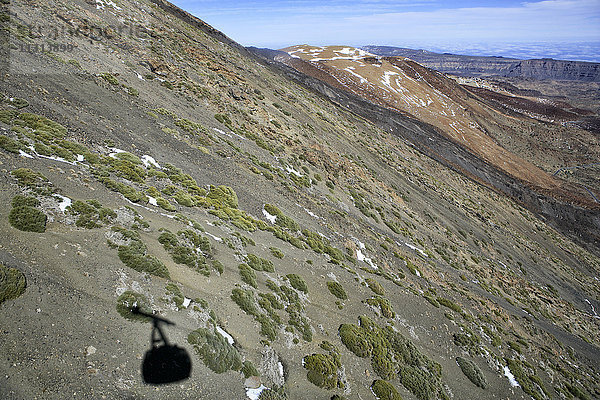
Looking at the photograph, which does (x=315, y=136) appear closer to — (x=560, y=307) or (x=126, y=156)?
(x=126, y=156)

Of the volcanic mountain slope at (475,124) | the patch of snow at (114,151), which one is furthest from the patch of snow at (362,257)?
the volcanic mountain slope at (475,124)

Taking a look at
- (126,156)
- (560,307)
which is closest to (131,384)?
(126,156)

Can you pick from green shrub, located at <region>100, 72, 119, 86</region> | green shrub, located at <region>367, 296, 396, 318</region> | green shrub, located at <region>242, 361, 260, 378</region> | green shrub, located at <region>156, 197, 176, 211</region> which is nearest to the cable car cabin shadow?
green shrub, located at <region>242, 361, 260, 378</region>

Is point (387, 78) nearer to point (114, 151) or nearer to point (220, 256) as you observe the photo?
point (114, 151)

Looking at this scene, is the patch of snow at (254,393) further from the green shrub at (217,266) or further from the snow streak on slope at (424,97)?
the snow streak on slope at (424,97)

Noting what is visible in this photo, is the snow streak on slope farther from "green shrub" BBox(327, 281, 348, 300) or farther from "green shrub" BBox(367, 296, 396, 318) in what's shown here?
"green shrub" BBox(327, 281, 348, 300)
